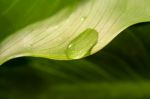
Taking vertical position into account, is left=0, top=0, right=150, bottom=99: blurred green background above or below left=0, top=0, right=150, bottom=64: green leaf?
below

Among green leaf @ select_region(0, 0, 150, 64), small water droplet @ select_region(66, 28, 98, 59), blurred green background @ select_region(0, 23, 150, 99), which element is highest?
green leaf @ select_region(0, 0, 150, 64)

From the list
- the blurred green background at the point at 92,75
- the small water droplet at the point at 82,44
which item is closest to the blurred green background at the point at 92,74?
the blurred green background at the point at 92,75

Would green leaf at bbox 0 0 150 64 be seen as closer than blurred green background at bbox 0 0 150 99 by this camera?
Yes

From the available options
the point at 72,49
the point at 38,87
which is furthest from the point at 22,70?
the point at 72,49

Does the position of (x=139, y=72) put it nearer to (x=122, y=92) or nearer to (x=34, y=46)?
(x=122, y=92)

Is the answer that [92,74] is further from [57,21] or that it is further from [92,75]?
[57,21]

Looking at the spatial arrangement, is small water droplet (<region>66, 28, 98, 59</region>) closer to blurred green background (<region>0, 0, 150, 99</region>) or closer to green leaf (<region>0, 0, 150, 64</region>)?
green leaf (<region>0, 0, 150, 64</region>)

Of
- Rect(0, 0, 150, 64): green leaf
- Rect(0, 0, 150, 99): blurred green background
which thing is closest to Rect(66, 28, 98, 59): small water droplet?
Rect(0, 0, 150, 64): green leaf

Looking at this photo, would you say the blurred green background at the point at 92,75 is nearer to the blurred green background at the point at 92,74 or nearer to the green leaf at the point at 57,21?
the blurred green background at the point at 92,74
